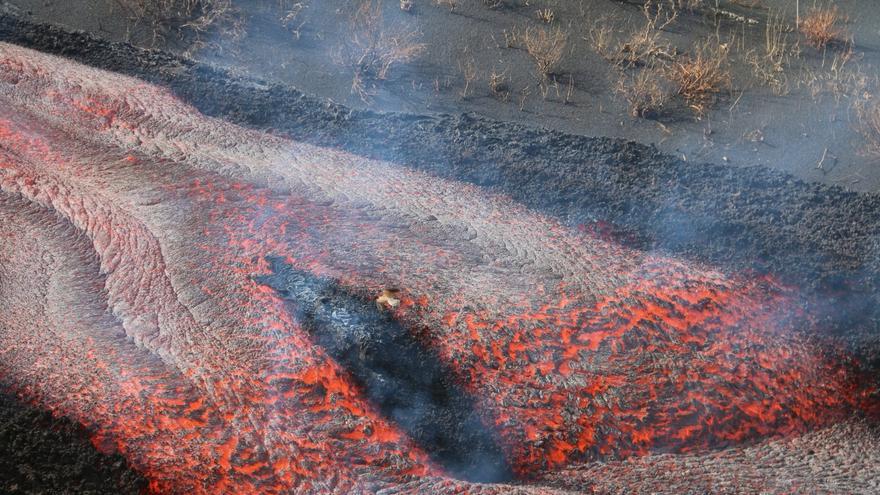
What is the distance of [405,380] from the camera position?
2.38 meters

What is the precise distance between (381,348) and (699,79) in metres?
4.30

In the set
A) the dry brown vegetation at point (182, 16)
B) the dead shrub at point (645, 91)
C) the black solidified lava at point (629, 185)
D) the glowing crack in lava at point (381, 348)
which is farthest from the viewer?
the dry brown vegetation at point (182, 16)

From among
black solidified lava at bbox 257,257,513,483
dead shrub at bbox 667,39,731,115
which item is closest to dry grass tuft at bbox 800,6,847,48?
dead shrub at bbox 667,39,731,115

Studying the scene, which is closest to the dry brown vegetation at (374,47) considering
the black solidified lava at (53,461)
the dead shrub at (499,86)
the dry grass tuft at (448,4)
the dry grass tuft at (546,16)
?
the dry grass tuft at (448,4)

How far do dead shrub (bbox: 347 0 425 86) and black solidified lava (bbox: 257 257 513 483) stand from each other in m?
3.71

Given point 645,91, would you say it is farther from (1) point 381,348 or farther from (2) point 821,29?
(1) point 381,348

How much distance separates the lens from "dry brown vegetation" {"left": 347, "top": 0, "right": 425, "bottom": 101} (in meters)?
5.98

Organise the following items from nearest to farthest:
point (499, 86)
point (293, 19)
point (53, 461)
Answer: point (53, 461), point (499, 86), point (293, 19)

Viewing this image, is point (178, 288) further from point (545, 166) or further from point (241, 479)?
point (545, 166)

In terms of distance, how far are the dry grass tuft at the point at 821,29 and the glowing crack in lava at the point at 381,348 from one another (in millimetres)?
4299

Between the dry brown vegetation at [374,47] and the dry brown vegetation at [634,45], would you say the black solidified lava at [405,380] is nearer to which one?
the dry brown vegetation at [374,47]

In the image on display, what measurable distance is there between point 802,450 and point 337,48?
4.78 m

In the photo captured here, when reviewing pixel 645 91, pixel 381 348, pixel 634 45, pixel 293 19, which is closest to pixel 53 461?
pixel 381 348

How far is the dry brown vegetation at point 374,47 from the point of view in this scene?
19.6 ft
